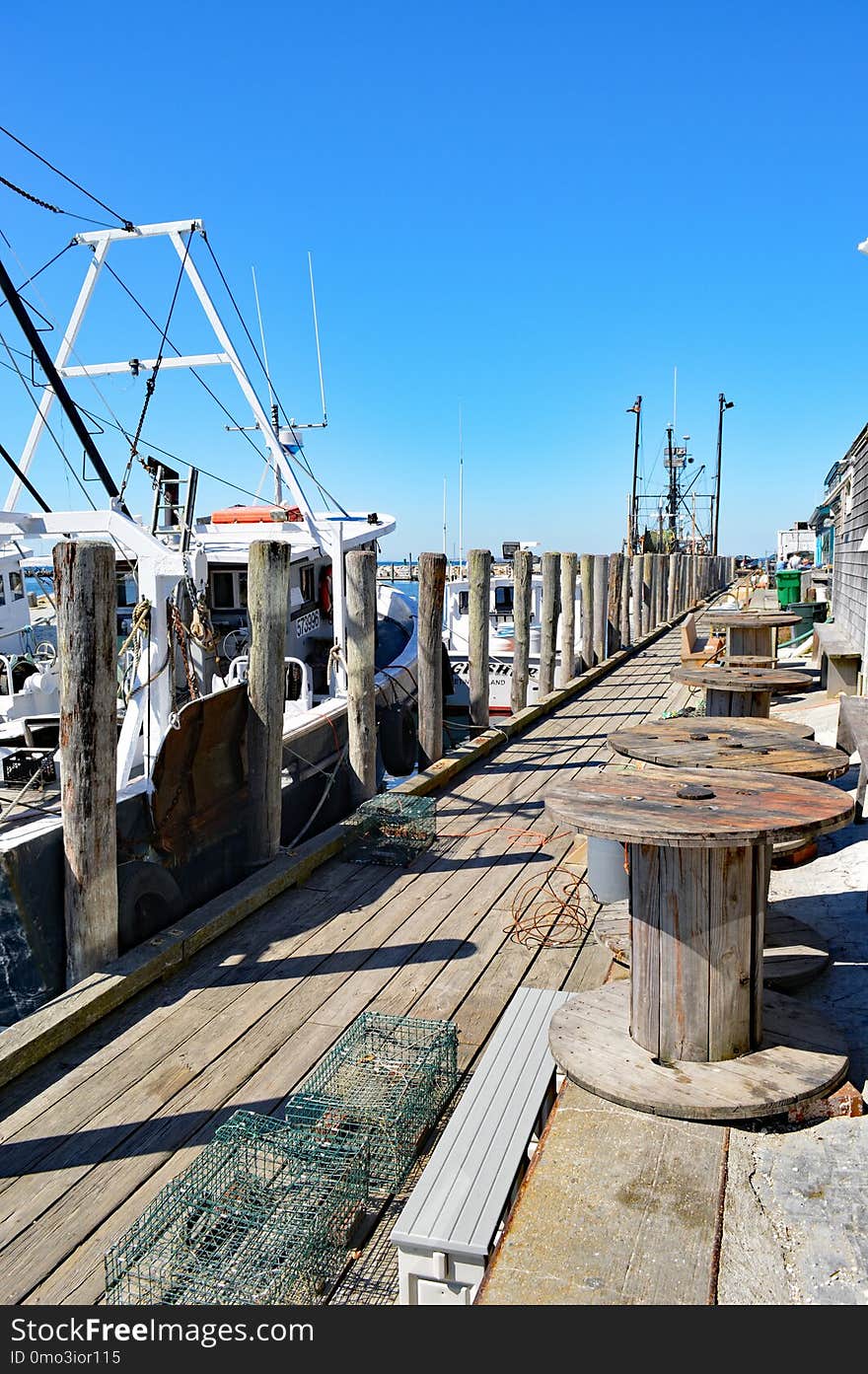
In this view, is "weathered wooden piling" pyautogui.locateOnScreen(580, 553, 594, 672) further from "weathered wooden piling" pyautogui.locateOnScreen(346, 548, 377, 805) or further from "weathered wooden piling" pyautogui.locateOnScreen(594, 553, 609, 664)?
"weathered wooden piling" pyautogui.locateOnScreen(346, 548, 377, 805)

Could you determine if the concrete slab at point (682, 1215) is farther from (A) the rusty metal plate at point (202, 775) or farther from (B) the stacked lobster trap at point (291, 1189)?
(A) the rusty metal plate at point (202, 775)

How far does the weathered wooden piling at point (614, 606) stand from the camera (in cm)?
1766

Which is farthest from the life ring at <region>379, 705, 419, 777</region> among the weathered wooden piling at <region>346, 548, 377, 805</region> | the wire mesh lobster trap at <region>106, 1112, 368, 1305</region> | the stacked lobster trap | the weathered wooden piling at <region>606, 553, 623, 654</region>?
the wire mesh lobster trap at <region>106, 1112, 368, 1305</region>

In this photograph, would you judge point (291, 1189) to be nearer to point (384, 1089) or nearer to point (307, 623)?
point (384, 1089)

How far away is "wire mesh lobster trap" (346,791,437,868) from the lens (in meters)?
6.16

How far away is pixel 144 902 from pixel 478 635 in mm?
5093

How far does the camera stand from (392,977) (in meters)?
4.46

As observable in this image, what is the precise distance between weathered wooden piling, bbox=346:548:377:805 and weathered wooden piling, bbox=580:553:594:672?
8.07m

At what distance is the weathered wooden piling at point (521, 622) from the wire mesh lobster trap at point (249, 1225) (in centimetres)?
872

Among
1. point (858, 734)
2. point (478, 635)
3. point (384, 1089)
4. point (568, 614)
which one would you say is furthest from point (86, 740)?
point (568, 614)

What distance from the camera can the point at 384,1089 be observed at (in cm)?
325

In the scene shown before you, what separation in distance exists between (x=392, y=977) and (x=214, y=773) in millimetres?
1874

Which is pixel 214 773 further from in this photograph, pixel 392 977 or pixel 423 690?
pixel 423 690

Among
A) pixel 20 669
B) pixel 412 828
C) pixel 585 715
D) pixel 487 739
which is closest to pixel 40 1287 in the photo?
pixel 412 828
